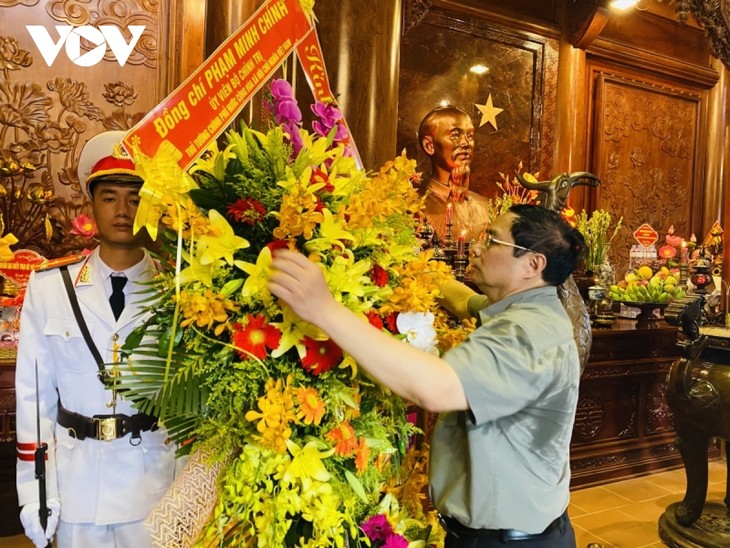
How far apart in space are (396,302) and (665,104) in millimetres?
5734

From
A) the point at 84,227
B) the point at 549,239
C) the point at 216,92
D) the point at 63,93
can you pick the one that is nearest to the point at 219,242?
the point at 216,92

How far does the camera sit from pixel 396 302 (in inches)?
40.3

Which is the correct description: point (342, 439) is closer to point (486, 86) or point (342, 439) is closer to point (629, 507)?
point (629, 507)

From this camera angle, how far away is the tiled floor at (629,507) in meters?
2.75

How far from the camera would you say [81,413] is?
4.50 ft

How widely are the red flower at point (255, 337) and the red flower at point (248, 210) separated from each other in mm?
158

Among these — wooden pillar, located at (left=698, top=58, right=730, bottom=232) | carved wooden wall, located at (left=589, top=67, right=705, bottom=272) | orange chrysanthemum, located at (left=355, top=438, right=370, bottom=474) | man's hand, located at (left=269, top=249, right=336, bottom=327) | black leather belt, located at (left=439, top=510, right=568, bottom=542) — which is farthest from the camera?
wooden pillar, located at (left=698, top=58, right=730, bottom=232)

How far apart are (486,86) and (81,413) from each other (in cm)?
399

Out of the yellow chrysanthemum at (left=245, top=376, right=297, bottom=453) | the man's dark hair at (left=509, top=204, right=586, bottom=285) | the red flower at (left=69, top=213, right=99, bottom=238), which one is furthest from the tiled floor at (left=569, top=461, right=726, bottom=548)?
the red flower at (left=69, top=213, right=99, bottom=238)

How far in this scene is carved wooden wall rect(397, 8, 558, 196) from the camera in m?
4.16

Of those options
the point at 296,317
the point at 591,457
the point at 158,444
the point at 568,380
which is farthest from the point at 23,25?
the point at 591,457

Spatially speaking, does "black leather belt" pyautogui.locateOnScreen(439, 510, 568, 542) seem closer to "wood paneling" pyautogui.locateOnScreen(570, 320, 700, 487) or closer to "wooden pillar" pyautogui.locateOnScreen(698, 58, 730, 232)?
"wood paneling" pyautogui.locateOnScreen(570, 320, 700, 487)

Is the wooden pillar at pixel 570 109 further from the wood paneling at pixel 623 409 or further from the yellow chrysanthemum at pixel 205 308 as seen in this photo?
the yellow chrysanthemum at pixel 205 308

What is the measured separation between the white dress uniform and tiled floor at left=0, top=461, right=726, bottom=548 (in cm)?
144
